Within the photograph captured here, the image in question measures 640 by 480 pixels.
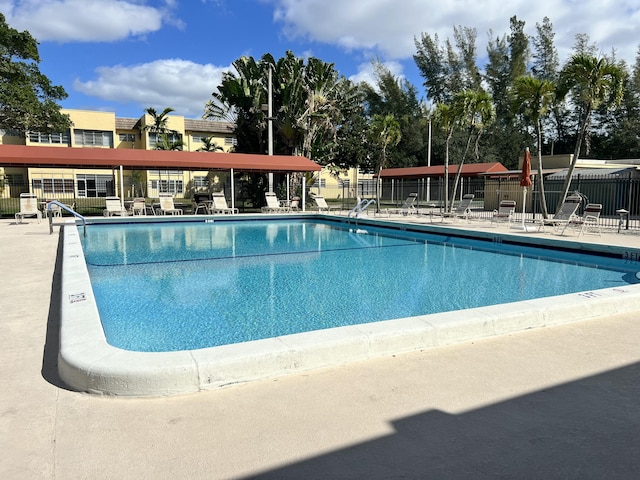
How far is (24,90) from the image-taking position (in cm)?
2339

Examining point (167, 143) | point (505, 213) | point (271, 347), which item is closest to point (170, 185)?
point (167, 143)

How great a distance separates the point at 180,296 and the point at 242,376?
3905 mm

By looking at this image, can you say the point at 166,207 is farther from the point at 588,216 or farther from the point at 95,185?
the point at 95,185

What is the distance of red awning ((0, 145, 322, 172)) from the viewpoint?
17.8m

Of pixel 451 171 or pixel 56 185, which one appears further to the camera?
pixel 56 185

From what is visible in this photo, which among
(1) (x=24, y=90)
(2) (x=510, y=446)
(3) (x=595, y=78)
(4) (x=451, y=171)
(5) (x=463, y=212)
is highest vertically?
(1) (x=24, y=90)

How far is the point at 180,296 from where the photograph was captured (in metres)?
6.66

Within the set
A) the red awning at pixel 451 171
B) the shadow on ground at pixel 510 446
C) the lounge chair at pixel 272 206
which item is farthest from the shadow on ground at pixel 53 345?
the red awning at pixel 451 171

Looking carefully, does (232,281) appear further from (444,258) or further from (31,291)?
(444,258)

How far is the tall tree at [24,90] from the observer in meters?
22.9

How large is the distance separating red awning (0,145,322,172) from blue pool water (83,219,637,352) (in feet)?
21.0

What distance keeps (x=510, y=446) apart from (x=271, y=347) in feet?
5.30

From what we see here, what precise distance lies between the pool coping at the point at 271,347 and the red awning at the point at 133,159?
15458 millimetres

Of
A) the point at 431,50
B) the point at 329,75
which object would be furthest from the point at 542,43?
the point at 329,75
